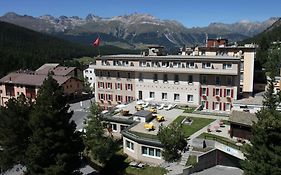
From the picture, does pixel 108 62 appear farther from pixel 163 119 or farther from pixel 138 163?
pixel 138 163

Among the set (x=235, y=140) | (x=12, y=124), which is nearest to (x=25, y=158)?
(x=12, y=124)

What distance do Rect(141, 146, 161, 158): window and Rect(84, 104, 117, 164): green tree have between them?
149 inches

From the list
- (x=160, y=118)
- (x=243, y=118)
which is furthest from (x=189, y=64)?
(x=243, y=118)

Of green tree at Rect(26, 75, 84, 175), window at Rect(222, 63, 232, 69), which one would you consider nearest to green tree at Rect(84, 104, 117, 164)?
green tree at Rect(26, 75, 84, 175)

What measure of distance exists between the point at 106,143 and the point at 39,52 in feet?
558

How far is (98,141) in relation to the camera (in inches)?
1442

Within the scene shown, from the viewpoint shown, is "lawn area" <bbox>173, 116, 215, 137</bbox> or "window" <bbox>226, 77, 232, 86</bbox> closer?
"lawn area" <bbox>173, 116, 215, 137</bbox>

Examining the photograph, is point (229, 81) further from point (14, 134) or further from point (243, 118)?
point (14, 134)

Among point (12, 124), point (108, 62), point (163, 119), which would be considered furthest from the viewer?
point (108, 62)

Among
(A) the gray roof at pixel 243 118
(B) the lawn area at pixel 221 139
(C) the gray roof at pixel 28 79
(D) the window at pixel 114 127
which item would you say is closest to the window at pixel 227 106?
(A) the gray roof at pixel 243 118

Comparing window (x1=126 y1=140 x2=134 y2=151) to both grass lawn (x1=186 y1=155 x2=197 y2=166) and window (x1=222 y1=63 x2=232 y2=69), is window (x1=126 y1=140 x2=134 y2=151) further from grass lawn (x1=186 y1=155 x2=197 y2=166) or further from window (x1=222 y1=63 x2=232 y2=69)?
window (x1=222 y1=63 x2=232 y2=69)

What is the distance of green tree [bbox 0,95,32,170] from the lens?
3709 centimetres

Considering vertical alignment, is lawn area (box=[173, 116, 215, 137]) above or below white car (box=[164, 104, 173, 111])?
below

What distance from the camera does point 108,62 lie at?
6312 centimetres
